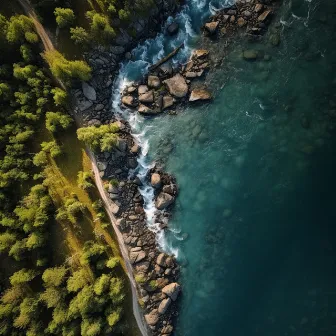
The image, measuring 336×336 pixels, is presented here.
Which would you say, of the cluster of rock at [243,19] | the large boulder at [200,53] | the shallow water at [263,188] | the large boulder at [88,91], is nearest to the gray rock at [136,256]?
the shallow water at [263,188]

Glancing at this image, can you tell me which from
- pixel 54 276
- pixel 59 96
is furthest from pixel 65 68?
pixel 54 276

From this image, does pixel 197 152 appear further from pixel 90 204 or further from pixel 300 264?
pixel 300 264

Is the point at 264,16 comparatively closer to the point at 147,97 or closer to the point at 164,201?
the point at 147,97

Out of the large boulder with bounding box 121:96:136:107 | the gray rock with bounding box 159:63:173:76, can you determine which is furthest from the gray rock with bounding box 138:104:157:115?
the gray rock with bounding box 159:63:173:76

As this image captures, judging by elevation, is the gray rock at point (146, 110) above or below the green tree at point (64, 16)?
below

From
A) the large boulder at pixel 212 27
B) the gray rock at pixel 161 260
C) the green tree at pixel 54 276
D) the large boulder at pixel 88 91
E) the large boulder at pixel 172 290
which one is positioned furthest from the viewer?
the large boulder at pixel 88 91

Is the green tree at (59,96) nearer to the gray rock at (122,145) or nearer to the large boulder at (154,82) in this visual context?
the gray rock at (122,145)

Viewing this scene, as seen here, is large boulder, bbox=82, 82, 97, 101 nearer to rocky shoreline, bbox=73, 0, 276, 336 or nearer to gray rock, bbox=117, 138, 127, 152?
rocky shoreline, bbox=73, 0, 276, 336
